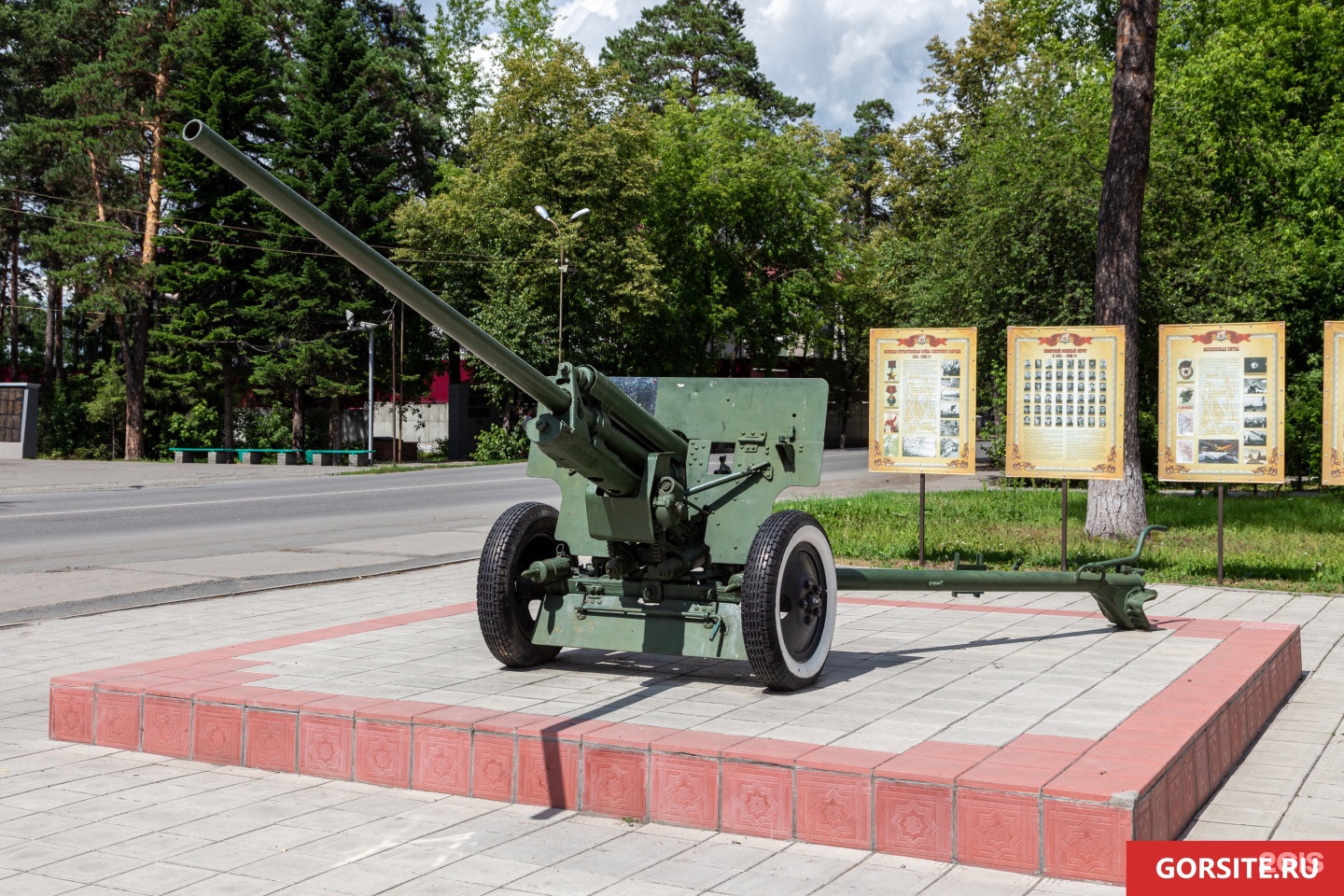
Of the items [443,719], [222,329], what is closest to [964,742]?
[443,719]

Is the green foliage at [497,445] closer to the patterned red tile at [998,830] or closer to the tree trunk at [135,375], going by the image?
the tree trunk at [135,375]

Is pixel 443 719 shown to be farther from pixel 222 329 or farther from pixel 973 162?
pixel 222 329

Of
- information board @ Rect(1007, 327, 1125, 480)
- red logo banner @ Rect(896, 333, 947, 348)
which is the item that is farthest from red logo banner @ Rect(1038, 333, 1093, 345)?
red logo banner @ Rect(896, 333, 947, 348)

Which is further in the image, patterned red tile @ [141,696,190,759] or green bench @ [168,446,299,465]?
green bench @ [168,446,299,465]

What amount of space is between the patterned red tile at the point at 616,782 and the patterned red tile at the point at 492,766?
0.33m

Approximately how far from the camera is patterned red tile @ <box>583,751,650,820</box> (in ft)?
16.2

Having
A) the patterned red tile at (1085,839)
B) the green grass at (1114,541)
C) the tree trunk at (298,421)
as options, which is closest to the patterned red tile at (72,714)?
the patterned red tile at (1085,839)

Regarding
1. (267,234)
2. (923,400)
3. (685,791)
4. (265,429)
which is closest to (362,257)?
(685,791)

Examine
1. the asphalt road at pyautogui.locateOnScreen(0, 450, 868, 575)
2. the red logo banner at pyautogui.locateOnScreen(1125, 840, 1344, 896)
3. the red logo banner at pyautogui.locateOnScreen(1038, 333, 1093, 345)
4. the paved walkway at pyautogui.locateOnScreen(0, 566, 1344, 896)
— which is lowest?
the paved walkway at pyautogui.locateOnScreen(0, 566, 1344, 896)

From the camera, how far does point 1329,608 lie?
35.2 ft

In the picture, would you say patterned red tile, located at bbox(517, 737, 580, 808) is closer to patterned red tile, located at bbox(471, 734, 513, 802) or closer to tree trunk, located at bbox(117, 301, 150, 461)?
patterned red tile, located at bbox(471, 734, 513, 802)

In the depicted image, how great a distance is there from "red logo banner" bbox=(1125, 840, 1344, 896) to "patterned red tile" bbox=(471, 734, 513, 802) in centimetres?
229

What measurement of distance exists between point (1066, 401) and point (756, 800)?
28.3 ft

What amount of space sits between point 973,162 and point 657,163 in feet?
67.9
